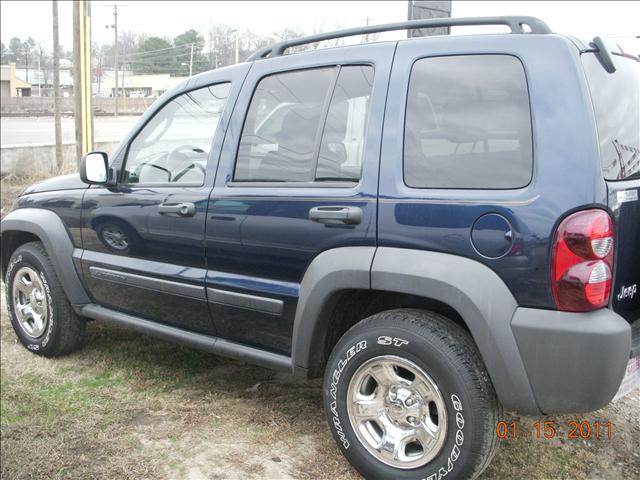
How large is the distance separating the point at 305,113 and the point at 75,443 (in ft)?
6.63

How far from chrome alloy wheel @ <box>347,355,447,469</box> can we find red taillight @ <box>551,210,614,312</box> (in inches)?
25.3

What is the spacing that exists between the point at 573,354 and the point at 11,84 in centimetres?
5617

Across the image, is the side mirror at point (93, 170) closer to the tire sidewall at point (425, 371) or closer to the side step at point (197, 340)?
the side step at point (197, 340)

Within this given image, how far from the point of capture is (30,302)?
452 cm

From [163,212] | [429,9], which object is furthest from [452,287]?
[429,9]

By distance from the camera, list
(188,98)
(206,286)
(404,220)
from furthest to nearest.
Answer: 1. (188,98)
2. (206,286)
3. (404,220)

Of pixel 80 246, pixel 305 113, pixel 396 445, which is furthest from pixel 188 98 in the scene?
pixel 396 445

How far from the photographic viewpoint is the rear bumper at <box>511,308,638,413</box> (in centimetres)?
228

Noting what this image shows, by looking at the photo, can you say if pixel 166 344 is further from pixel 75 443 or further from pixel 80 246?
pixel 75 443

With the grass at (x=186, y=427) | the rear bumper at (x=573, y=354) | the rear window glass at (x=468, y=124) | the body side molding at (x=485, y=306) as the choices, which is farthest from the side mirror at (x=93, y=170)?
the rear bumper at (x=573, y=354)

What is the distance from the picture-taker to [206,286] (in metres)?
3.36

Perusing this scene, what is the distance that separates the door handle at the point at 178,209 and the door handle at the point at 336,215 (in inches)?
31.7

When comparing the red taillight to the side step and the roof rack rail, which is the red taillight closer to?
the roof rack rail

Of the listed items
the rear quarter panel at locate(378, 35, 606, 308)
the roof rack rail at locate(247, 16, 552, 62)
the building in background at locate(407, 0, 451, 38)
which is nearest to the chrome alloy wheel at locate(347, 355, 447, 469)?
the rear quarter panel at locate(378, 35, 606, 308)
